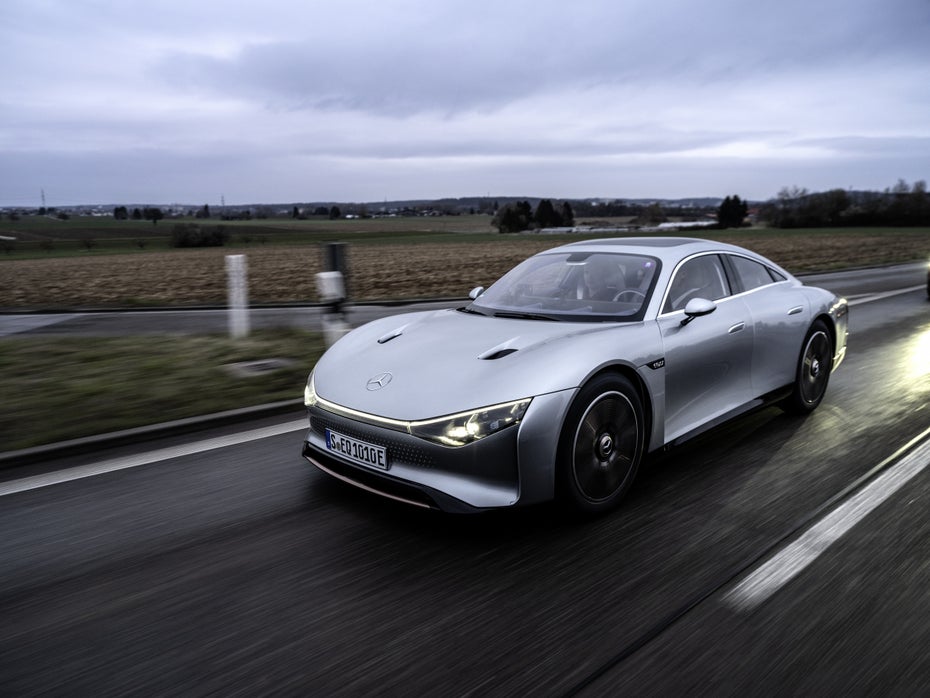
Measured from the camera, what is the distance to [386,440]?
11.3 feet

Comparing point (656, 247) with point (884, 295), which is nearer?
point (656, 247)

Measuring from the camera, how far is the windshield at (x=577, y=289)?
433 cm

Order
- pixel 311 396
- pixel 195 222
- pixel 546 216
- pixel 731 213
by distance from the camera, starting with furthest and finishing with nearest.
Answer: pixel 546 216 → pixel 731 213 → pixel 195 222 → pixel 311 396

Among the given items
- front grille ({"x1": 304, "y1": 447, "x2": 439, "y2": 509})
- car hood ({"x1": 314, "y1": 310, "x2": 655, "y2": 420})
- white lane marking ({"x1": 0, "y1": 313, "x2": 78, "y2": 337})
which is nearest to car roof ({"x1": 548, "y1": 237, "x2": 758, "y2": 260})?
car hood ({"x1": 314, "y1": 310, "x2": 655, "y2": 420})

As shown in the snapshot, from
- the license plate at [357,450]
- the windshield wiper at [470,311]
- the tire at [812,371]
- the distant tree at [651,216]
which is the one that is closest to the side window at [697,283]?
the tire at [812,371]

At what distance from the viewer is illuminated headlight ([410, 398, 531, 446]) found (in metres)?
3.26

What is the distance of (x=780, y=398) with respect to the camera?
17.0 ft

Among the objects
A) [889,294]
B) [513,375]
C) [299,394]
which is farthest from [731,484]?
[889,294]

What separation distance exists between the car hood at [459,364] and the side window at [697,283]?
515 millimetres

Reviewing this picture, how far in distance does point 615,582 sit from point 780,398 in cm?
277

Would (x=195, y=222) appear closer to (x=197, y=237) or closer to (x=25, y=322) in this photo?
(x=197, y=237)

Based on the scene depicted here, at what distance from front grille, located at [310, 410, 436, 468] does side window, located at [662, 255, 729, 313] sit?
5.97 feet

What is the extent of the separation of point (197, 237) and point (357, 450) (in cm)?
7302

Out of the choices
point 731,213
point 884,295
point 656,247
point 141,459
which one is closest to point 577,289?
point 656,247
